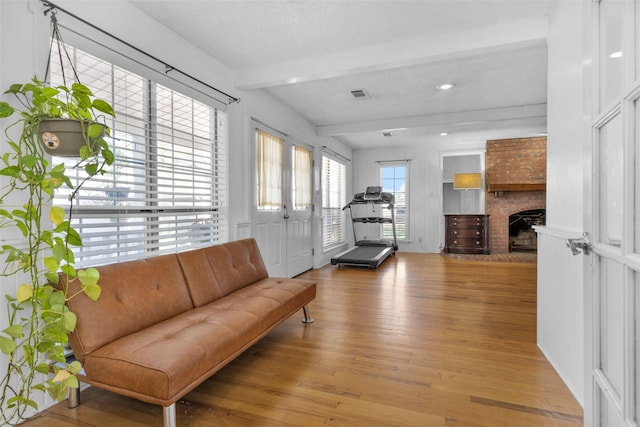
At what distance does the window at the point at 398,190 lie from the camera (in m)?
7.98

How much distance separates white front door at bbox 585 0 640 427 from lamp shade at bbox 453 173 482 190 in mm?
6546

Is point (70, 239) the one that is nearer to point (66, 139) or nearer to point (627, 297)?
point (66, 139)

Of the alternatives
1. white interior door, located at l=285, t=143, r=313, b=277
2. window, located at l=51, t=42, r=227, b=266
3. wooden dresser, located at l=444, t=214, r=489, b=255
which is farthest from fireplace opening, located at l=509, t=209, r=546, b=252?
window, located at l=51, t=42, r=227, b=266

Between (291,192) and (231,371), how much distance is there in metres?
3.10

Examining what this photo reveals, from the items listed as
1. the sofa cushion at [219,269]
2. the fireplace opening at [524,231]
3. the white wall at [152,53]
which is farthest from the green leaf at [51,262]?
the fireplace opening at [524,231]

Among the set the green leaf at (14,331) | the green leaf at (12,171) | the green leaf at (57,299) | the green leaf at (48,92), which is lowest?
the green leaf at (14,331)

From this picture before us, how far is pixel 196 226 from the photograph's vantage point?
120 inches

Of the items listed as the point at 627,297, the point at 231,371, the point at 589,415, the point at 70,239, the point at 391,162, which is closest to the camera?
the point at 627,297

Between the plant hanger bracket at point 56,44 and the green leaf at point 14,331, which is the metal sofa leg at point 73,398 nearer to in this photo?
the green leaf at point 14,331

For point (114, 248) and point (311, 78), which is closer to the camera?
point (114, 248)

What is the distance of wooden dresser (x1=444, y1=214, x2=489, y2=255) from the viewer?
7141 mm

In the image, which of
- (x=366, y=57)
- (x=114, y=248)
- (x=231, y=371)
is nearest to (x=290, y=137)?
(x=366, y=57)

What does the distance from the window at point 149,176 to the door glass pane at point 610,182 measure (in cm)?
A: 251

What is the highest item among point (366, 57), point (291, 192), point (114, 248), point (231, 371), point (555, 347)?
point (366, 57)
